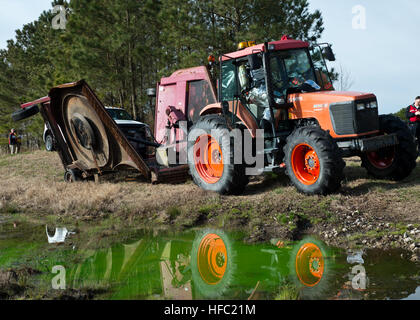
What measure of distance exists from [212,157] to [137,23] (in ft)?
49.4

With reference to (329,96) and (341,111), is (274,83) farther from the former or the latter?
(341,111)

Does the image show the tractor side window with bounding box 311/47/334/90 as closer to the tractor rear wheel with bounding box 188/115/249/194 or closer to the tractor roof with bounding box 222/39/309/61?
the tractor roof with bounding box 222/39/309/61

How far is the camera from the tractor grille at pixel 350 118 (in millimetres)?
7090

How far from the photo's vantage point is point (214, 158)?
8.56 meters

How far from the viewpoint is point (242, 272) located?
4660 mm

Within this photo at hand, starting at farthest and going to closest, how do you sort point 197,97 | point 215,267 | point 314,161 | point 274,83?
point 197,97 < point 274,83 < point 314,161 < point 215,267

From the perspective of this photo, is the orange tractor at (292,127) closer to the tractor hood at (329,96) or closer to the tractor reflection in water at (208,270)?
the tractor hood at (329,96)

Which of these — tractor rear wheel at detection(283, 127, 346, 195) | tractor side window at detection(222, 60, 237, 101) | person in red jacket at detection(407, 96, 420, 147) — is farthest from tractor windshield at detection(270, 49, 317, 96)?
person in red jacket at detection(407, 96, 420, 147)

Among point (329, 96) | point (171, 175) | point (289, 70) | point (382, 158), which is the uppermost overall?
point (289, 70)

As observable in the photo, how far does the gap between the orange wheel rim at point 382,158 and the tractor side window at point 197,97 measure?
11.8 ft

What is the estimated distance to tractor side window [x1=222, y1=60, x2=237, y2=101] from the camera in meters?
8.45

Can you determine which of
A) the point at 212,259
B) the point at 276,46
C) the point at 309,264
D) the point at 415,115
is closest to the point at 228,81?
the point at 276,46

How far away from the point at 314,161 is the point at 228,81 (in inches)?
99.1
